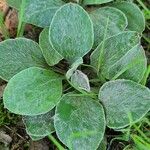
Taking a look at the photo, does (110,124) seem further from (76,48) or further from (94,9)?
(94,9)

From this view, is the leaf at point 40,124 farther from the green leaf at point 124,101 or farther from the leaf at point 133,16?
the leaf at point 133,16

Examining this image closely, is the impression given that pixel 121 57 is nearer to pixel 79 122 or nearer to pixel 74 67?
pixel 74 67

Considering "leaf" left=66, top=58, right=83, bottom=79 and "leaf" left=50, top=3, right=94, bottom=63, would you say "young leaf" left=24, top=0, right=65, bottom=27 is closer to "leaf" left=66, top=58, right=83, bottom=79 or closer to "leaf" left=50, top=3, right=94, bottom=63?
"leaf" left=50, top=3, right=94, bottom=63

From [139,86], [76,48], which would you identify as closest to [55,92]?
[76,48]

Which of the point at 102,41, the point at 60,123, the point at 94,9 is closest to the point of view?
the point at 60,123

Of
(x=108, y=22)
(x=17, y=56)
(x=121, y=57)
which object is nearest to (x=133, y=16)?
(x=108, y=22)

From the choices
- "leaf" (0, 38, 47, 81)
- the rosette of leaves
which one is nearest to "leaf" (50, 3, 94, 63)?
the rosette of leaves

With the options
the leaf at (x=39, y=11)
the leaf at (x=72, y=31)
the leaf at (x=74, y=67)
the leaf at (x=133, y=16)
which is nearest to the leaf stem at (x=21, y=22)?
the leaf at (x=39, y=11)
